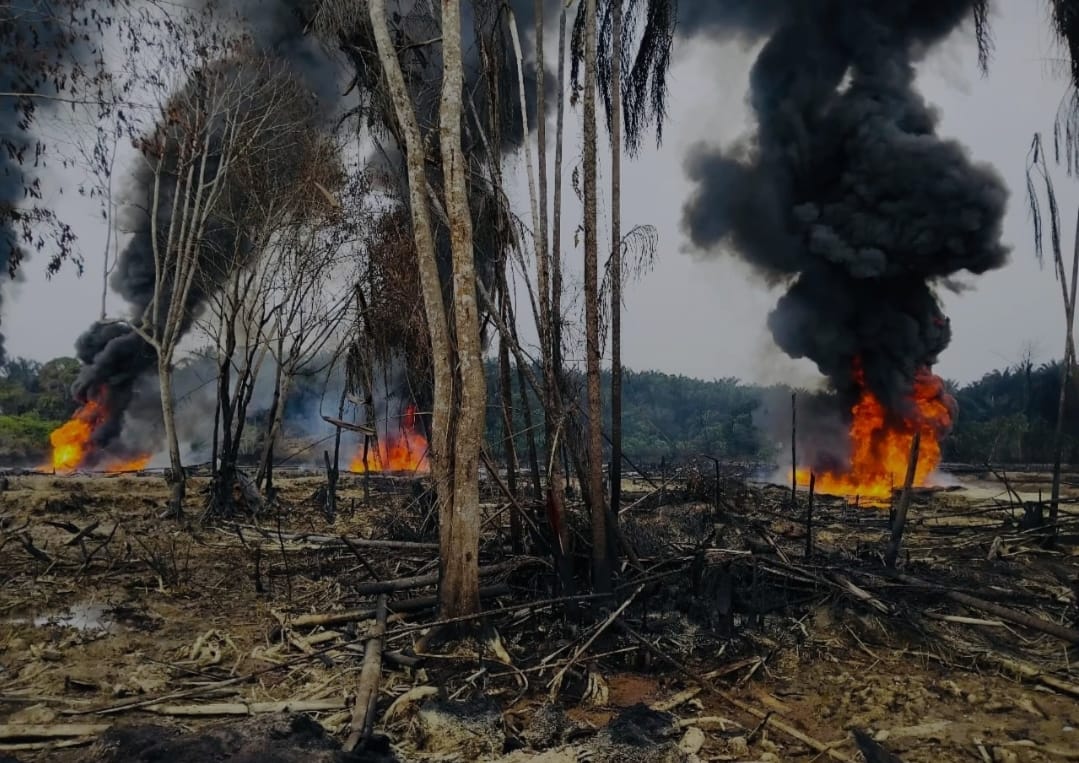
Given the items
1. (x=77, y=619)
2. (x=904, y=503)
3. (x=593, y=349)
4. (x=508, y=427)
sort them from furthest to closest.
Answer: (x=508, y=427) → (x=904, y=503) → (x=593, y=349) → (x=77, y=619)

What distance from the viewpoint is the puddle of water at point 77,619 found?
713 cm

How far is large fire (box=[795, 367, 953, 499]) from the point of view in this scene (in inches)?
977

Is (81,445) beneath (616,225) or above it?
beneath

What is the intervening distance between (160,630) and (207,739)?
12.4 feet

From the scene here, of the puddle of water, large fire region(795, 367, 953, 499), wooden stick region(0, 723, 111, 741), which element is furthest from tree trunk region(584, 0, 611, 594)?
large fire region(795, 367, 953, 499)

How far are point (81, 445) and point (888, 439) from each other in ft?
113

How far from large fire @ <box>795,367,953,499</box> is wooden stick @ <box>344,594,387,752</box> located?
72.7 feet

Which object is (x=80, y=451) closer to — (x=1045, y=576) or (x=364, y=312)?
(x=364, y=312)

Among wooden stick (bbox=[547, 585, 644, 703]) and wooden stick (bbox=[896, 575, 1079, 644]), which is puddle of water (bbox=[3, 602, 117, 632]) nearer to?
wooden stick (bbox=[547, 585, 644, 703])

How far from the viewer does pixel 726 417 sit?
188 ft

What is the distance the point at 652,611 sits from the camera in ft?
24.8

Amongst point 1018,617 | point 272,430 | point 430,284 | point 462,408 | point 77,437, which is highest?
point 430,284

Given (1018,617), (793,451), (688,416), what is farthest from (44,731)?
(688,416)

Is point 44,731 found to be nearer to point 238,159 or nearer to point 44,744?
point 44,744
